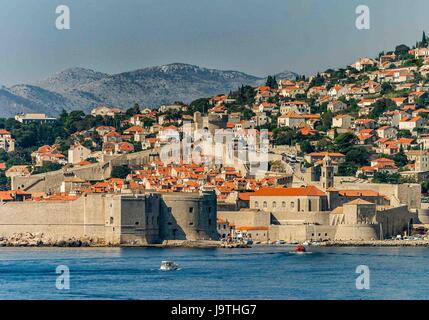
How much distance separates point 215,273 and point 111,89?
98.4 m

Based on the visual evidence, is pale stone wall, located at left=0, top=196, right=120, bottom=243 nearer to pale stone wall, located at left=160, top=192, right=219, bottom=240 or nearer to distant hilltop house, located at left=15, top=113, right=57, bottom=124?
pale stone wall, located at left=160, top=192, right=219, bottom=240

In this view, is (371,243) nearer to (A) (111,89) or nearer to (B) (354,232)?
(B) (354,232)

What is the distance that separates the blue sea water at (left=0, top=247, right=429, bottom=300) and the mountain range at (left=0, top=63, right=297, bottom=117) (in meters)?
75.1

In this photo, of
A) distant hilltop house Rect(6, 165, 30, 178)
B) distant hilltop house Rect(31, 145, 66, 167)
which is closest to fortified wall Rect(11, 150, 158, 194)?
distant hilltop house Rect(6, 165, 30, 178)

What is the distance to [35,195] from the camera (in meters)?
41.7

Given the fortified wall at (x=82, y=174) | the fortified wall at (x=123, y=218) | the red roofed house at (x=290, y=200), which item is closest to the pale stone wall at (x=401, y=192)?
the red roofed house at (x=290, y=200)

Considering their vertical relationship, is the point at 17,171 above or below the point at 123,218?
above

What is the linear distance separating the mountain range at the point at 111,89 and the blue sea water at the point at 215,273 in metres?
75.1

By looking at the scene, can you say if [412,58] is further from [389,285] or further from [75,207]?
[389,285]

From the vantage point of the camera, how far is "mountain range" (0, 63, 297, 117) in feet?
381

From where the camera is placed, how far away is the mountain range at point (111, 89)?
116000 mm

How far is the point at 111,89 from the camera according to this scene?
403 feet

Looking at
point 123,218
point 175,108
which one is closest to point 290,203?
point 123,218

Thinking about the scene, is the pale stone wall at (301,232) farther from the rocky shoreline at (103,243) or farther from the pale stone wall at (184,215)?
the pale stone wall at (184,215)
